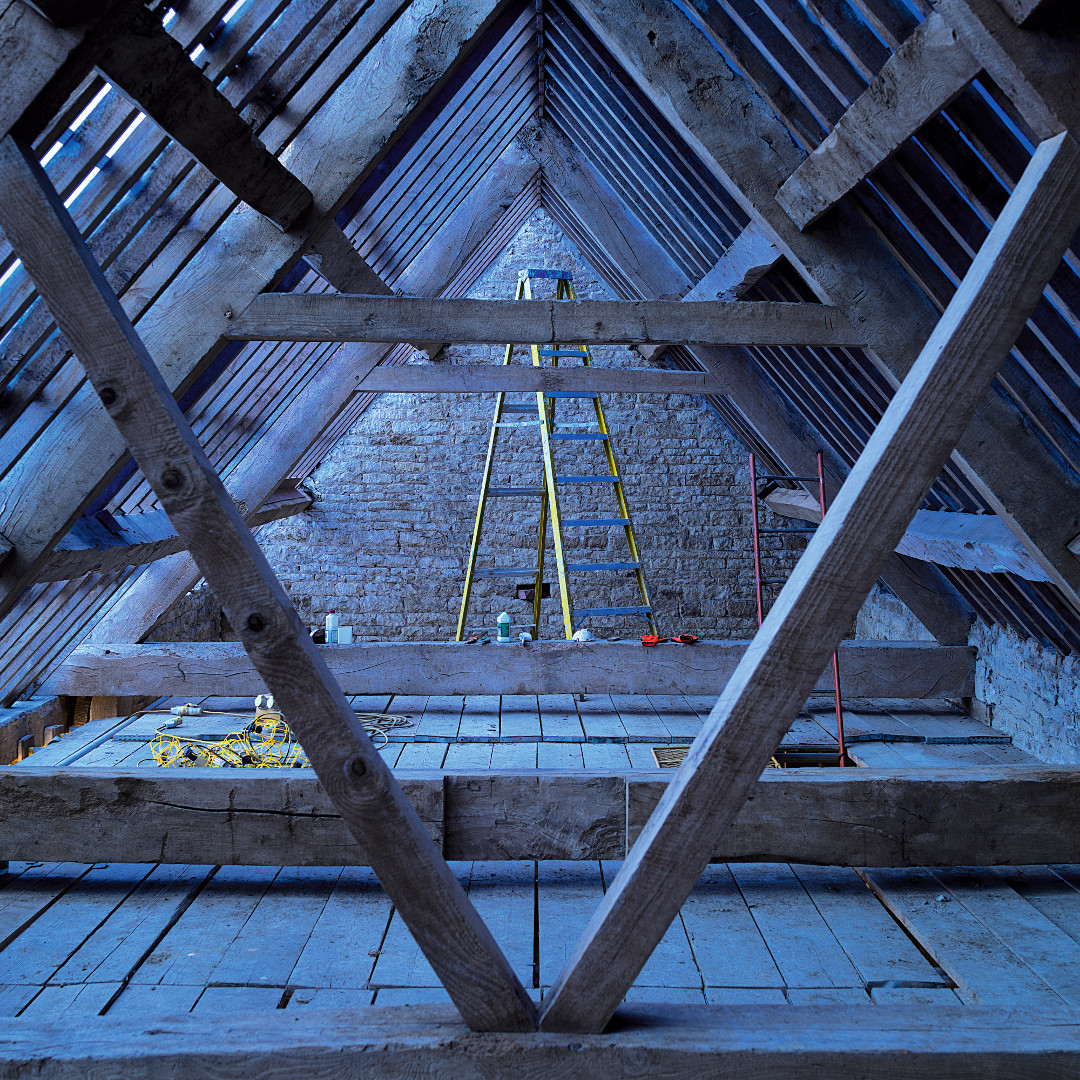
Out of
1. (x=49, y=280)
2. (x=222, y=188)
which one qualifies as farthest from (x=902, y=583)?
(x=49, y=280)

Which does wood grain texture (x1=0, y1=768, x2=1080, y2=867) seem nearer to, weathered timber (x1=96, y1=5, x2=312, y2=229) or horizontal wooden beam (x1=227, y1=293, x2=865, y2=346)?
horizontal wooden beam (x1=227, y1=293, x2=865, y2=346)

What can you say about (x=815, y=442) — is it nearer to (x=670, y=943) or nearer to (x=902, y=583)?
(x=902, y=583)

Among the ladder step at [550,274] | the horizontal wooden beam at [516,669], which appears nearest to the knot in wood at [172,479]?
the horizontal wooden beam at [516,669]

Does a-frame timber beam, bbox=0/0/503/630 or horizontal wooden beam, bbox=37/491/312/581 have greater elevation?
a-frame timber beam, bbox=0/0/503/630

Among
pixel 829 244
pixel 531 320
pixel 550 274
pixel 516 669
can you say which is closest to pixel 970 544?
pixel 829 244

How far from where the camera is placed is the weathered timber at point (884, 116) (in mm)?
2164

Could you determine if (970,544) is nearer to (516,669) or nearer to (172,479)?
(516,669)

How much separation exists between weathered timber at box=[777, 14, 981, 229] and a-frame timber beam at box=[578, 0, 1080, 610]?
12 centimetres

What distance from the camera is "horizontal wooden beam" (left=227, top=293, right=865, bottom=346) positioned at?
3260 millimetres

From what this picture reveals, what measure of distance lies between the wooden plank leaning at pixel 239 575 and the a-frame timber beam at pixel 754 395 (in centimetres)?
391

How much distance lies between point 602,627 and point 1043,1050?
21.5 ft

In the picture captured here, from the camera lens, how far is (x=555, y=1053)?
4.85 ft

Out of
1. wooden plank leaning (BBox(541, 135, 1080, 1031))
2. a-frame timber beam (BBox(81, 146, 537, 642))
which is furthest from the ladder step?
wooden plank leaning (BBox(541, 135, 1080, 1031))

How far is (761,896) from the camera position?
9.40ft
